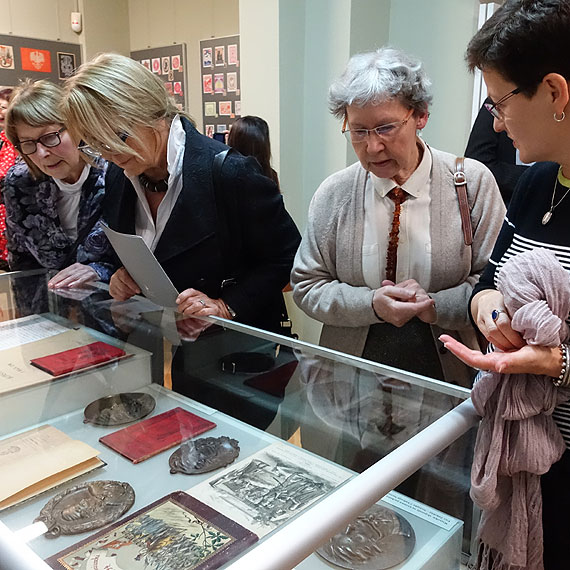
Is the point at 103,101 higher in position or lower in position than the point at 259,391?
higher

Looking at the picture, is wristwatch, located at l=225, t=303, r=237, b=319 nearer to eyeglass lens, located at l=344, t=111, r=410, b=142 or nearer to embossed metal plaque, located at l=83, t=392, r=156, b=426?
embossed metal plaque, located at l=83, t=392, r=156, b=426

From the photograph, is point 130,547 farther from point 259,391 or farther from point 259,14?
point 259,14

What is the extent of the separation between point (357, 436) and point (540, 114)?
62cm

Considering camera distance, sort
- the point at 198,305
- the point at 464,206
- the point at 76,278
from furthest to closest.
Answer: the point at 76,278
the point at 198,305
the point at 464,206

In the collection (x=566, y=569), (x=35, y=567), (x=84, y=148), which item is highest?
(x=84, y=148)

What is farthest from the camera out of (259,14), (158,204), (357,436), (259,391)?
(259,14)

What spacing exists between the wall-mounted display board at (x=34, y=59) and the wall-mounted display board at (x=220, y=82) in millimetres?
1422

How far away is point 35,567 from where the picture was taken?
2.10 feet

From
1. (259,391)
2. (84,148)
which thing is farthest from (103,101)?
(259,391)

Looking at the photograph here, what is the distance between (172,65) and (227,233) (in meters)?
4.25

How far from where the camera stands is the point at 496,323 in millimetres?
911

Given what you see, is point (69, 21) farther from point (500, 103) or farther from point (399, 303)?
point (500, 103)

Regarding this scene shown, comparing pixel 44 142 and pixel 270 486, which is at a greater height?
pixel 44 142

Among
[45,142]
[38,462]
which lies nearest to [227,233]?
[45,142]
